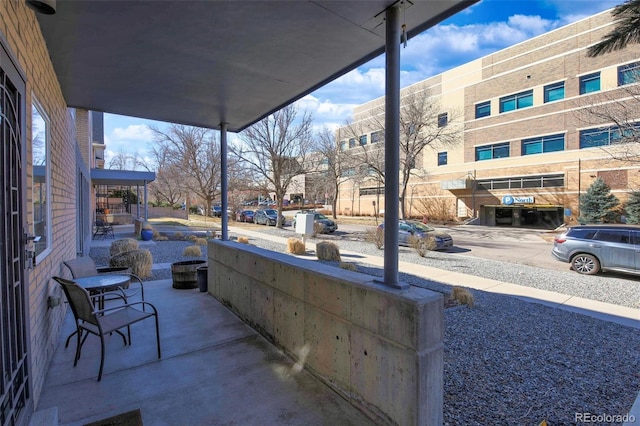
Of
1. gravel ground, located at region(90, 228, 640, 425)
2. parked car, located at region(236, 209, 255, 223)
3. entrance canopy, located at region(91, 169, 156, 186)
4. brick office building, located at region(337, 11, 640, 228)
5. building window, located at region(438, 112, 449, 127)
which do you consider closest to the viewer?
gravel ground, located at region(90, 228, 640, 425)

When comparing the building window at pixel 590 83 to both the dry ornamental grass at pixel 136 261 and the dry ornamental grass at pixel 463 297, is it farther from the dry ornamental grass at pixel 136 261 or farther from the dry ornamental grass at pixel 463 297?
the dry ornamental grass at pixel 136 261

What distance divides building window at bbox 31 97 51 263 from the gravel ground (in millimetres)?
4125

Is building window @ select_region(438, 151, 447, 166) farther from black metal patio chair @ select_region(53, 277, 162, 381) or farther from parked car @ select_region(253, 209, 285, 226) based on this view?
black metal patio chair @ select_region(53, 277, 162, 381)

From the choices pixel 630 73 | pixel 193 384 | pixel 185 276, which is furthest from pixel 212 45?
pixel 630 73

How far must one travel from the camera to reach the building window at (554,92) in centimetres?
2683

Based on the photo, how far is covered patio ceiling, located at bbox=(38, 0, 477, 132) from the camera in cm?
→ 272

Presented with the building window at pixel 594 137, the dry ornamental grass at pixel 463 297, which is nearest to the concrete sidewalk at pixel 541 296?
the dry ornamental grass at pixel 463 297

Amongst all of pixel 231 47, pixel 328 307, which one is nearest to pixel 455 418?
pixel 328 307

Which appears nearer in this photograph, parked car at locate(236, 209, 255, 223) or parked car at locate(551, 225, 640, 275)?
parked car at locate(551, 225, 640, 275)

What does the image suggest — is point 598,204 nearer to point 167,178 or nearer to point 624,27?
point 624,27

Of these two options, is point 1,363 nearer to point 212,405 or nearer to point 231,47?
point 212,405

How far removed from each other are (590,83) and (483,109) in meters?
8.49

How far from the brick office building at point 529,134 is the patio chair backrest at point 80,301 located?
→ 25.6 m

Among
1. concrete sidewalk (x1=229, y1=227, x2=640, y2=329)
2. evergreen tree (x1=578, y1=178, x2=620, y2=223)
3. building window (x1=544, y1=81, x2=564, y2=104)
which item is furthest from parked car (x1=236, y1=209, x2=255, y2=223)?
building window (x1=544, y1=81, x2=564, y2=104)
